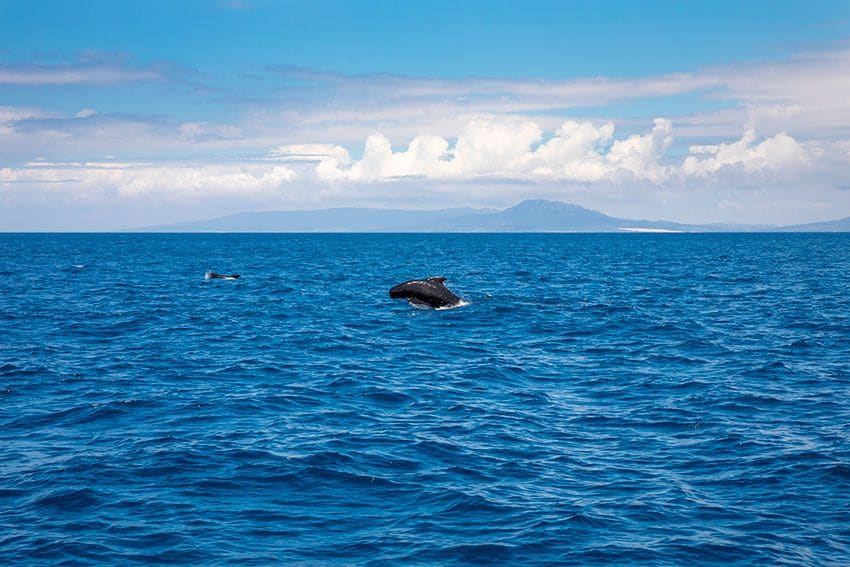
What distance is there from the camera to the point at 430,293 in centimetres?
4619

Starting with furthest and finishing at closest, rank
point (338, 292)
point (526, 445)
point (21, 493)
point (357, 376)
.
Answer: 1. point (338, 292)
2. point (357, 376)
3. point (526, 445)
4. point (21, 493)

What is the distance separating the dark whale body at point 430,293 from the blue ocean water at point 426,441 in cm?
573

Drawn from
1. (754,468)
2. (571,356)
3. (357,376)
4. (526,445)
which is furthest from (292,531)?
(571,356)

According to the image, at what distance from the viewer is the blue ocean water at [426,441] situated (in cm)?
1298

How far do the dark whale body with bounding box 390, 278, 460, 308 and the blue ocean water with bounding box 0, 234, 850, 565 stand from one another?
A: 5725mm

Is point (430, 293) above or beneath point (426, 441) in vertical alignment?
above

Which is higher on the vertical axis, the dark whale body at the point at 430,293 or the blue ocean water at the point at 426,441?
the dark whale body at the point at 430,293

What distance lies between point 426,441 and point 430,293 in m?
27.9

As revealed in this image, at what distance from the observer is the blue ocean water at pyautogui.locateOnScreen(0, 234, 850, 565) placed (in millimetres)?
12977

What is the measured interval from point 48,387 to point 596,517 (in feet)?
60.2

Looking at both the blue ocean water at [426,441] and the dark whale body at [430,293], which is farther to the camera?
the dark whale body at [430,293]

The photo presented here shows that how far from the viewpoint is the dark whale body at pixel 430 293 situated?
4588cm

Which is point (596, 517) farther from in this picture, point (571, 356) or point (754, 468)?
point (571, 356)

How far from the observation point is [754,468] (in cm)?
1642
